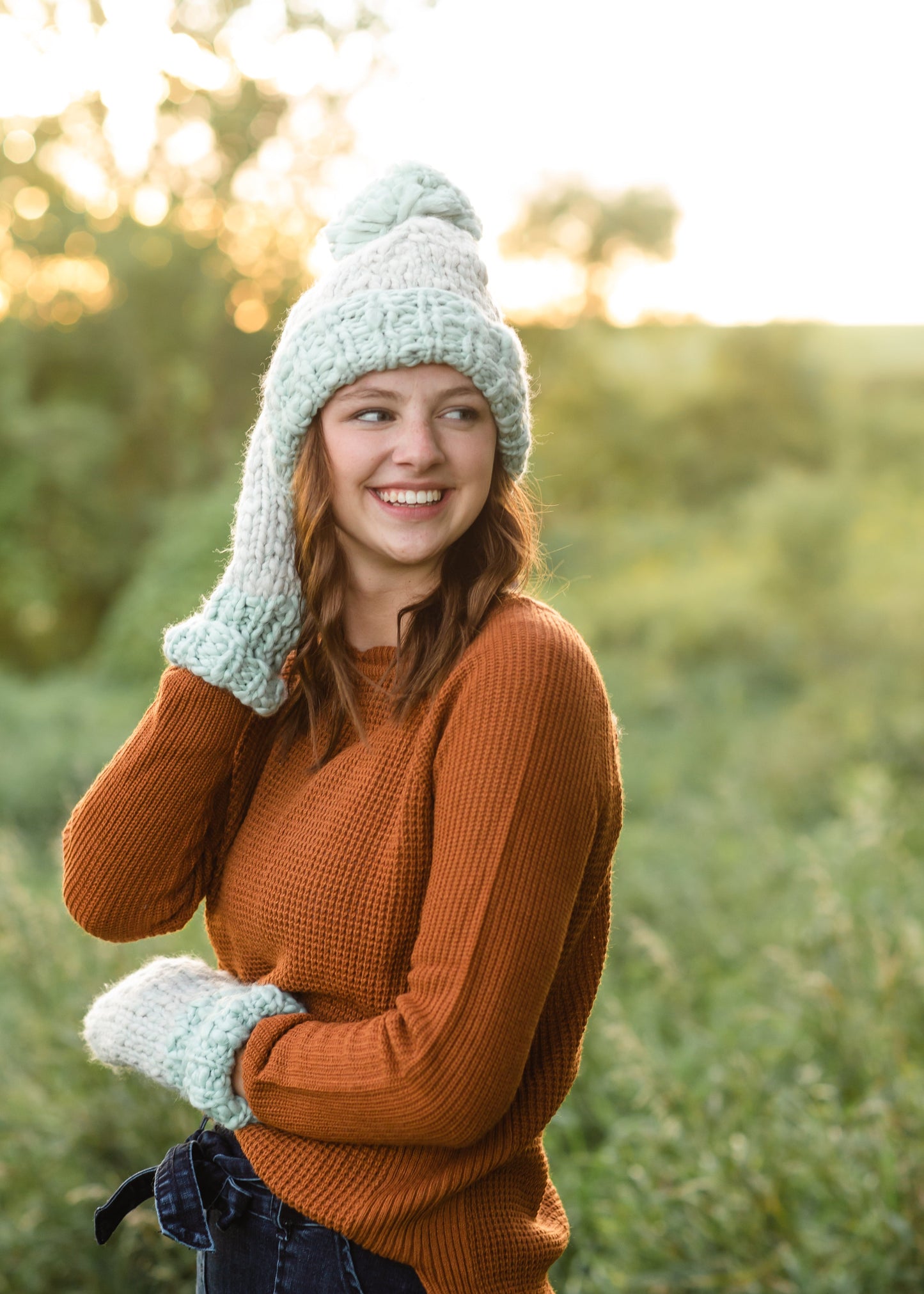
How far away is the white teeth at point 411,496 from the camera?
4.66 feet

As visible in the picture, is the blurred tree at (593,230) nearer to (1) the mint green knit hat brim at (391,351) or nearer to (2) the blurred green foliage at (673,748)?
(2) the blurred green foliage at (673,748)

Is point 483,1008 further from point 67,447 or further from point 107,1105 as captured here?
point 67,447

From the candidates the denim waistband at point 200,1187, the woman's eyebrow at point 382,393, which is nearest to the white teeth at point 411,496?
the woman's eyebrow at point 382,393

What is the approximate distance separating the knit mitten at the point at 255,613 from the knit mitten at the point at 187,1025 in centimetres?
36

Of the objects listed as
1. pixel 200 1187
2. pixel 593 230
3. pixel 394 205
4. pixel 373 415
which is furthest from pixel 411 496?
pixel 593 230

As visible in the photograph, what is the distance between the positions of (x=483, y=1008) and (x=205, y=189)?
11133 millimetres

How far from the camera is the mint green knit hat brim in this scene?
136 cm

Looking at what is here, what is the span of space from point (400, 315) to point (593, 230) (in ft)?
40.1

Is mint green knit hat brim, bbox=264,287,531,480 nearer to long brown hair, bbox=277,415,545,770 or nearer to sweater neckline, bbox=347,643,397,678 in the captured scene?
long brown hair, bbox=277,415,545,770

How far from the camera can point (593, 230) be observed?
1272 centimetres

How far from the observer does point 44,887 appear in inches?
202

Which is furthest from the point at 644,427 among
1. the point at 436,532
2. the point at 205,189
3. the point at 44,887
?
the point at 436,532

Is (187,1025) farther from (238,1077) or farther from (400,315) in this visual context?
(400,315)

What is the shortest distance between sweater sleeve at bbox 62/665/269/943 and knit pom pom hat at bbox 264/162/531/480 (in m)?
0.35
